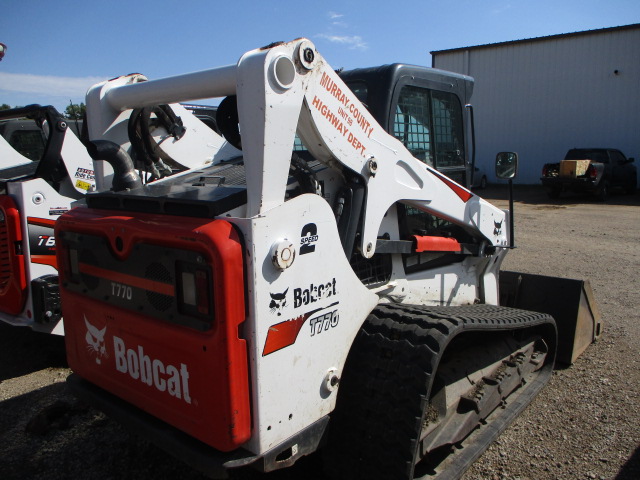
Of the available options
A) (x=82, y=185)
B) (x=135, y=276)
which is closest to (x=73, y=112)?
(x=82, y=185)

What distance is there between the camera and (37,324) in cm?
438

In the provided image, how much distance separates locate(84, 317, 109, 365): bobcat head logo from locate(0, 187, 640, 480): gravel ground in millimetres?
835

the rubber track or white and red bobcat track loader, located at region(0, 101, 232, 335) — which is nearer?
the rubber track

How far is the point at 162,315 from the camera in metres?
2.21

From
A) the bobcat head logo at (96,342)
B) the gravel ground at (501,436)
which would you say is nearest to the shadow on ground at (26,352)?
the gravel ground at (501,436)

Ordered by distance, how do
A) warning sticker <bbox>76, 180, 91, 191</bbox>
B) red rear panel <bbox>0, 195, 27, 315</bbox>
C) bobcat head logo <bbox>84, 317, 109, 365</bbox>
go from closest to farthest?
bobcat head logo <bbox>84, 317, 109, 365</bbox> → red rear panel <bbox>0, 195, 27, 315</bbox> → warning sticker <bbox>76, 180, 91, 191</bbox>

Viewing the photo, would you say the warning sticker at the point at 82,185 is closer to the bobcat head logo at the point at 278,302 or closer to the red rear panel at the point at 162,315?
the red rear panel at the point at 162,315

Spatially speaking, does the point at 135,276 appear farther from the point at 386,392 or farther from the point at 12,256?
the point at 12,256

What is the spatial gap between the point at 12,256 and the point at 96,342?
7.67 feet

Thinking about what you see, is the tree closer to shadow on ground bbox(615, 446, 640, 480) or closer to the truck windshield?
shadow on ground bbox(615, 446, 640, 480)

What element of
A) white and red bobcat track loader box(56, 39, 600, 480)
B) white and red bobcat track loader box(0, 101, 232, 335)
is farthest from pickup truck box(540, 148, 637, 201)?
white and red bobcat track loader box(0, 101, 232, 335)

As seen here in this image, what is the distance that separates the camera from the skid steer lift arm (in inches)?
79.5

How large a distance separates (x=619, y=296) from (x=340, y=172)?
16.9 feet

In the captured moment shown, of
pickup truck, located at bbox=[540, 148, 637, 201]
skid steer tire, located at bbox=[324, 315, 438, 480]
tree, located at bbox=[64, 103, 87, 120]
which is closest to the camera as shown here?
skid steer tire, located at bbox=[324, 315, 438, 480]
